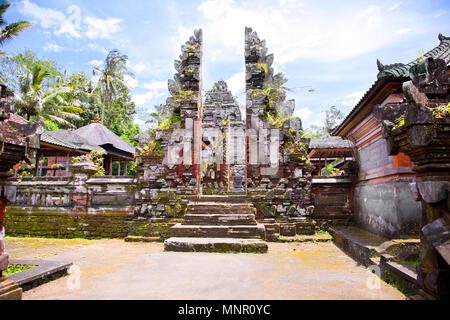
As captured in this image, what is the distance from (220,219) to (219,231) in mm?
495

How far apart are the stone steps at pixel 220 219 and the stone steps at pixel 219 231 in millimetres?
288

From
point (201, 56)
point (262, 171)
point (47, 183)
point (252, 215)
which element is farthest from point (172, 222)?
point (201, 56)

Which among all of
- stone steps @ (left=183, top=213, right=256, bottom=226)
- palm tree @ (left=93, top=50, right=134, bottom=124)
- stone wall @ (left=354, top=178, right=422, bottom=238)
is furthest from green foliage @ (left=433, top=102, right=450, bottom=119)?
palm tree @ (left=93, top=50, right=134, bottom=124)

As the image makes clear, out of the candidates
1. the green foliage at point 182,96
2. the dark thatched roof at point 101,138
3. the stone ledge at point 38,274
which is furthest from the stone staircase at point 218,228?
the dark thatched roof at point 101,138

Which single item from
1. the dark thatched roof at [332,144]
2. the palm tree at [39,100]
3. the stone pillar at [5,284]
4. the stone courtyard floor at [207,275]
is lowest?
the stone courtyard floor at [207,275]

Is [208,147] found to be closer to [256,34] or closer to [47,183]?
[256,34]

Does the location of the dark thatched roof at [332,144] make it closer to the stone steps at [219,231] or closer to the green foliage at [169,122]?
the green foliage at [169,122]

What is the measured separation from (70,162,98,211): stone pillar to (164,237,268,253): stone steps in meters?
3.87

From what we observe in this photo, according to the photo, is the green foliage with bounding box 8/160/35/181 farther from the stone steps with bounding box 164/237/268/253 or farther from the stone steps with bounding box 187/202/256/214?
the stone steps with bounding box 187/202/256/214

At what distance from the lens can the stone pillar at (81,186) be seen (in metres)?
8.66

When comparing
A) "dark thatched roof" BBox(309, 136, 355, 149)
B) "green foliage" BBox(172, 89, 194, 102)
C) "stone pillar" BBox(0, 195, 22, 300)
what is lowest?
"stone pillar" BBox(0, 195, 22, 300)

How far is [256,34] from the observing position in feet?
31.8

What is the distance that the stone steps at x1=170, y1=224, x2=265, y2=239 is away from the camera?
6.77 metres
